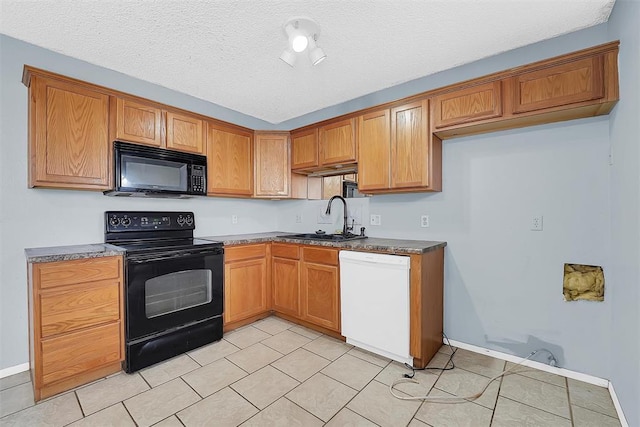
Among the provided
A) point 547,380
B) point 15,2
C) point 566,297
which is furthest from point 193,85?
point 547,380

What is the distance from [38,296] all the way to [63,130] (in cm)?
121

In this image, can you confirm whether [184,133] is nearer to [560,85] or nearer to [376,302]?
[376,302]

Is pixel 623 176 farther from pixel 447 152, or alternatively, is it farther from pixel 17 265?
pixel 17 265

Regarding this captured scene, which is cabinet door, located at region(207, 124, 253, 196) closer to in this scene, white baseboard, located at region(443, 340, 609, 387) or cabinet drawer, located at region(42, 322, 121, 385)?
cabinet drawer, located at region(42, 322, 121, 385)

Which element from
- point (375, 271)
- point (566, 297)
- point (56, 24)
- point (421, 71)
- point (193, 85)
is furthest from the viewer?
point (193, 85)

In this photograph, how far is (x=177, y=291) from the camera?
243 cm

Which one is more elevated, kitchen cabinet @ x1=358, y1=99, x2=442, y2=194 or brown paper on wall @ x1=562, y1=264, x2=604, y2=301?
kitchen cabinet @ x1=358, y1=99, x2=442, y2=194

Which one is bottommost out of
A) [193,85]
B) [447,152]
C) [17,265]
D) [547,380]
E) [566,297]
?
[547,380]

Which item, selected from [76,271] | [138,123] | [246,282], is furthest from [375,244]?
[138,123]

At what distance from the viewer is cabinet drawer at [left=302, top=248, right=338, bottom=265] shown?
268cm

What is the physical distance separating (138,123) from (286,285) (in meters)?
2.11

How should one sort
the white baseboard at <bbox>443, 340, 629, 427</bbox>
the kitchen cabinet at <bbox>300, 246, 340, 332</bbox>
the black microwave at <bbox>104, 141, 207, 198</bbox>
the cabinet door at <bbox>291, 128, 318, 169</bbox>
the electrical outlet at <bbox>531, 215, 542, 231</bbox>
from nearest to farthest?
the white baseboard at <bbox>443, 340, 629, 427</bbox> < the electrical outlet at <bbox>531, 215, 542, 231</bbox> < the black microwave at <bbox>104, 141, 207, 198</bbox> < the kitchen cabinet at <bbox>300, 246, 340, 332</bbox> < the cabinet door at <bbox>291, 128, 318, 169</bbox>

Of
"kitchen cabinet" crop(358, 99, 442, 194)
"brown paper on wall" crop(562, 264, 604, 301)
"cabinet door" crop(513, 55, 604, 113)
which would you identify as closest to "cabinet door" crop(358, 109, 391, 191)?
"kitchen cabinet" crop(358, 99, 442, 194)

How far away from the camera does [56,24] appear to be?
193 cm
